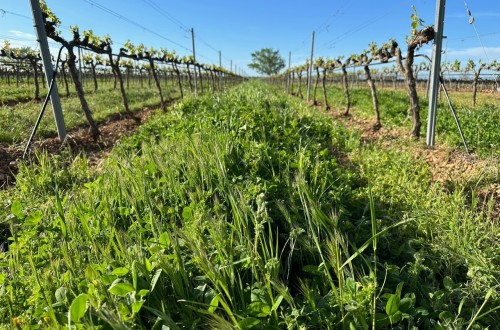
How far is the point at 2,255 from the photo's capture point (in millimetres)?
1752

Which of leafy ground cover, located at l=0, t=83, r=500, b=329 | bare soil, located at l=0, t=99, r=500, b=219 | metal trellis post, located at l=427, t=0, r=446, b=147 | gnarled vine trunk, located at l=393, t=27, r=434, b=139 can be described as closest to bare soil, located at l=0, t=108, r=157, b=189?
bare soil, located at l=0, t=99, r=500, b=219

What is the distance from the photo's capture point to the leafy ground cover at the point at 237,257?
1.39m

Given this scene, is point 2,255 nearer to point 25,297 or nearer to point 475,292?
point 25,297

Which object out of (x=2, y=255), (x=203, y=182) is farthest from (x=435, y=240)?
(x=2, y=255)

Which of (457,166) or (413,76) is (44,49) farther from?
(413,76)

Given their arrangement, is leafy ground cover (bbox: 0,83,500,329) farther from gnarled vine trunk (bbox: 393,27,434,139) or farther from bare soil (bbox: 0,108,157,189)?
gnarled vine trunk (bbox: 393,27,434,139)

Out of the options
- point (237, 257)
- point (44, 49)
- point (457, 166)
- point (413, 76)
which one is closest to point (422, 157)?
point (457, 166)

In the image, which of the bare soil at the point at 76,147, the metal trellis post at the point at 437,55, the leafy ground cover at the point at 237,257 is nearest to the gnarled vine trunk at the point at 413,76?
the metal trellis post at the point at 437,55

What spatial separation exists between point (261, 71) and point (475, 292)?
118 metres

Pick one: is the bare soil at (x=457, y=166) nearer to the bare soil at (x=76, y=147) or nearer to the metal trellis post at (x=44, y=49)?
the bare soil at (x=76, y=147)

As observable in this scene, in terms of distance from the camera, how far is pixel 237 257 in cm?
170

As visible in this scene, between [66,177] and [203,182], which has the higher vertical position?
[203,182]

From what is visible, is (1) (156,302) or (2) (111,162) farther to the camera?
(2) (111,162)

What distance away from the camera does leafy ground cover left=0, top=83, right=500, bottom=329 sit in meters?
1.39
